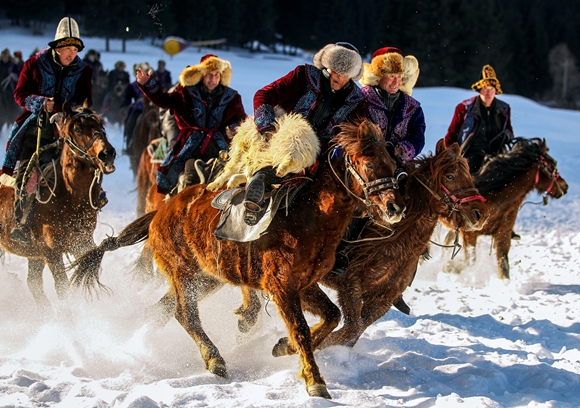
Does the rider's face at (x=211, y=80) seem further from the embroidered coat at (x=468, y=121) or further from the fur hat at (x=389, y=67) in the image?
the embroidered coat at (x=468, y=121)

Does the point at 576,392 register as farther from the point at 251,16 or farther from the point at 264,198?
the point at 251,16

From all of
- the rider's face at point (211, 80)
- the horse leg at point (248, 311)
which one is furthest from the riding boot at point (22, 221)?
the horse leg at point (248, 311)

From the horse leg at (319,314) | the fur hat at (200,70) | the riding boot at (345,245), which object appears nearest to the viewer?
the horse leg at (319,314)

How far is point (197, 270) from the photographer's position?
5.59 meters

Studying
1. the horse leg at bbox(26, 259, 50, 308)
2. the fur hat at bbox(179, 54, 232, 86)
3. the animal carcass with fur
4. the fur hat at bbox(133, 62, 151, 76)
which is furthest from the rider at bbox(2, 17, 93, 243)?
the animal carcass with fur

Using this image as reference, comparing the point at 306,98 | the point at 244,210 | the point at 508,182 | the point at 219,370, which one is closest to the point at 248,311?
the point at 219,370

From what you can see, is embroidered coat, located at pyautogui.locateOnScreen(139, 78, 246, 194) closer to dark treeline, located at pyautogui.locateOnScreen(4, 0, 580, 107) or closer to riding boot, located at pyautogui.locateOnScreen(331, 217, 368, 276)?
riding boot, located at pyautogui.locateOnScreen(331, 217, 368, 276)

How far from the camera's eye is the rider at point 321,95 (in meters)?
4.98

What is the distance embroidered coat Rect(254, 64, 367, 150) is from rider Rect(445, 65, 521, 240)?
361cm

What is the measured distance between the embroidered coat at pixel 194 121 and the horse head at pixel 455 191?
2685 mm

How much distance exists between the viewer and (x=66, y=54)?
6.60 metres

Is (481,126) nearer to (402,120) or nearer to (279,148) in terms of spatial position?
(402,120)

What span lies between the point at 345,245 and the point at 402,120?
1208mm

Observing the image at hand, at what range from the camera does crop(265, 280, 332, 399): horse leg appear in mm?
Result: 4500
